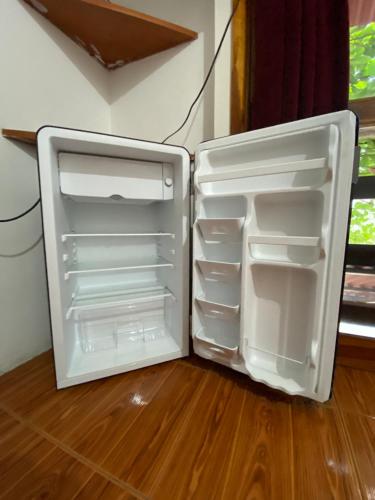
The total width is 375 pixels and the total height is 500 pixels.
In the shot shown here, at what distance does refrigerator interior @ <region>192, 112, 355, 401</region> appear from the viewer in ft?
2.10

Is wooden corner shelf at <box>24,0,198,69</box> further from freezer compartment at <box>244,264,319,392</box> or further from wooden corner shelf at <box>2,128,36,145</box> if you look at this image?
freezer compartment at <box>244,264,319,392</box>

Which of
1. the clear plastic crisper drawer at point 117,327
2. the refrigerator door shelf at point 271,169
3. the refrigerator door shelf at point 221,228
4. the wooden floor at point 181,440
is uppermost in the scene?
the refrigerator door shelf at point 271,169

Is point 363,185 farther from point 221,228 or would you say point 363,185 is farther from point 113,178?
point 113,178

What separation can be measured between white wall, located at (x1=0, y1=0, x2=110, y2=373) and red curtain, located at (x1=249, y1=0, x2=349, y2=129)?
99 cm

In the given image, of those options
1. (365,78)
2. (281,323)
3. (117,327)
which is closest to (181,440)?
(281,323)

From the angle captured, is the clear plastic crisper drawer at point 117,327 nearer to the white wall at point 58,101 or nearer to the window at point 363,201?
the white wall at point 58,101

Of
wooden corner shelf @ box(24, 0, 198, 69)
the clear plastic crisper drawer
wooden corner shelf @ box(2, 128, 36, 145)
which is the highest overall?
wooden corner shelf @ box(24, 0, 198, 69)

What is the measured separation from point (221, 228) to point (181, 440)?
2.25 feet

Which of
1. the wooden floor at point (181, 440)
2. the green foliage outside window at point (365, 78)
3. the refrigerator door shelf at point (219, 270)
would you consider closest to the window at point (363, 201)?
the green foliage outside window at point (365, 78)

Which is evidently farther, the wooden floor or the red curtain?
the red curtain

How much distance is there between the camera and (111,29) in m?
1.07

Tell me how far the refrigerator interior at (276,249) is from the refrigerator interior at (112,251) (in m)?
0.13

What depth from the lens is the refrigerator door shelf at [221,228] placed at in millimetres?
773

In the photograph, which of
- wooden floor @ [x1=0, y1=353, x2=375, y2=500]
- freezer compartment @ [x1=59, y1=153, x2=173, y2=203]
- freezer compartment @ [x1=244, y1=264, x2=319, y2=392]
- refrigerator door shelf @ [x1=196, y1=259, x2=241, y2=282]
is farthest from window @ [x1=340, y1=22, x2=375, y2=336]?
freezer compartment @ [x1=59, y1=153, x2=173, y2=203]
